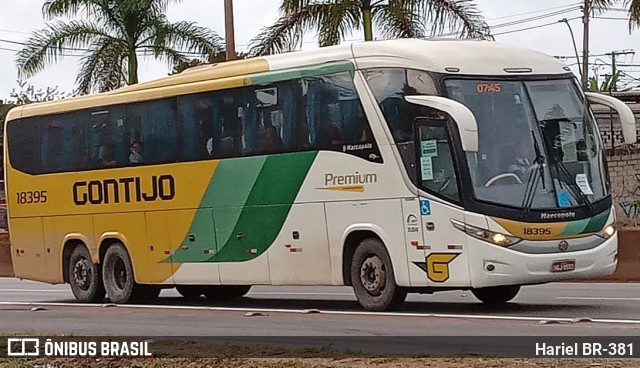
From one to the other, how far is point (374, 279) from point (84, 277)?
22.0 ft

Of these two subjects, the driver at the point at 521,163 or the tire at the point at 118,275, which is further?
the tire at the point at 118,275

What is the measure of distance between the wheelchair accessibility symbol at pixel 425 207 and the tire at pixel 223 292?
6.00 metres

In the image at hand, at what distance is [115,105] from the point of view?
20688 mm

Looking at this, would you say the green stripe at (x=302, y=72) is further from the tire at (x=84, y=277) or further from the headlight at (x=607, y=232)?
the tire at (x=84, y=277)

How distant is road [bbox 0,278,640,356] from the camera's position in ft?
46.1

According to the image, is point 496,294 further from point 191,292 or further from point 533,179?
point 191,292

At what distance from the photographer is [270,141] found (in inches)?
704

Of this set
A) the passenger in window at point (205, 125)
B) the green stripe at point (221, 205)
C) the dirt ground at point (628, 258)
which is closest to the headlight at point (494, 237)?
the green stripe at point (221, 205)

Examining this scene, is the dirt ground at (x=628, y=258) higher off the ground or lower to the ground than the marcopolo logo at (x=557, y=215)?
lower

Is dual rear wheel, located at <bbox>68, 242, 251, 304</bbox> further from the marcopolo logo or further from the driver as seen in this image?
the marcopolo logo

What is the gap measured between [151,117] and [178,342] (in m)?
7.36

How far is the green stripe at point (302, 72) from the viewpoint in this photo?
16.9m

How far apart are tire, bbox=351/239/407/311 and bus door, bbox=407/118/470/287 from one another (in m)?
0.65

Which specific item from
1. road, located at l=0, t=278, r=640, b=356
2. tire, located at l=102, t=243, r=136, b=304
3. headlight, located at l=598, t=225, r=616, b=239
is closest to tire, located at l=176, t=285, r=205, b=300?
road, located at l=0, t=278, r=640, b=356
